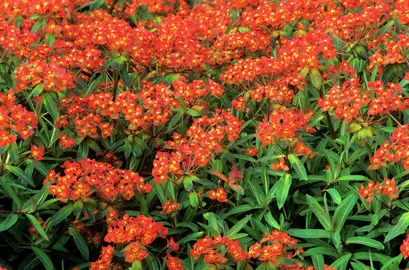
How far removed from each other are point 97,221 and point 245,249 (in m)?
0.94

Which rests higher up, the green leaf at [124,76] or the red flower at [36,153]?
the green leaf at [124,76]

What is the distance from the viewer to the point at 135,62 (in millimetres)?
5168

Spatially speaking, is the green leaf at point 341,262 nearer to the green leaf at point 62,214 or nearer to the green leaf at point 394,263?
the green leaf at point 394,263

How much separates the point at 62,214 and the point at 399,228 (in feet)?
6.02

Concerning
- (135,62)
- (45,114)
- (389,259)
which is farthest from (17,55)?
(389,259)

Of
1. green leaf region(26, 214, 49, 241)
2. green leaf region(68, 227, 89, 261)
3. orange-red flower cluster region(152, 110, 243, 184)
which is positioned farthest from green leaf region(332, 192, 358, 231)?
green leaf region(26, 214, 49, 241)

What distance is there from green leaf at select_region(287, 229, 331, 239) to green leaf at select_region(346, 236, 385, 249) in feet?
0.41

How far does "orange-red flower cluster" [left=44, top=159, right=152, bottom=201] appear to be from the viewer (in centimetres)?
411

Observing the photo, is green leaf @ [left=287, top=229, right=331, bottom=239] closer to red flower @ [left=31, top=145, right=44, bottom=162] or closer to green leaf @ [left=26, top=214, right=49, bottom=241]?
green leaf @ [left=26, top=214, right=49, bottom=241]

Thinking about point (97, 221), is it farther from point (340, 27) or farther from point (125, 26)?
point (340, 27)

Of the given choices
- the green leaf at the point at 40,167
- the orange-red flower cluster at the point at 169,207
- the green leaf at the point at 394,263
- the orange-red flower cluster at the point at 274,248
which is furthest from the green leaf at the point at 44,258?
the green leaf at the point at 394,263

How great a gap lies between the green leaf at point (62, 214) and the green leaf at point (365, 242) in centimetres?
155

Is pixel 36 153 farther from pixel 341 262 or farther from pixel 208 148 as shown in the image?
pixel 341 262

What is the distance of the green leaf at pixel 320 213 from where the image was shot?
4.24 meters
